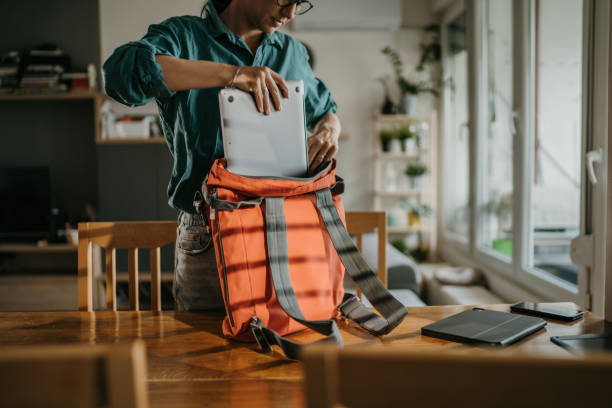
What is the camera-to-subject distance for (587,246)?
65.0 inches

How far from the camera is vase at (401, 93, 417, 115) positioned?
3.77 m

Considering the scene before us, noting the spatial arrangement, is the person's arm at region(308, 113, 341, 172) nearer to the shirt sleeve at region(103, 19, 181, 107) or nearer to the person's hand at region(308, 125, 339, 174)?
the person's hand at region(308, 125, 339, 174)

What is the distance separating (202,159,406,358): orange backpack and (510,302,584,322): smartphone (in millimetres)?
323

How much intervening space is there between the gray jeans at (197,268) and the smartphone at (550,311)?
2.21 feet

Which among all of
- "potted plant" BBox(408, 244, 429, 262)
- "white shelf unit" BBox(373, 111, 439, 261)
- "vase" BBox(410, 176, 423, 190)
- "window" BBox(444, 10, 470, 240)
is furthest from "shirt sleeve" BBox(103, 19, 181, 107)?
"potted plant" BBox(408, 244, 429, 262)

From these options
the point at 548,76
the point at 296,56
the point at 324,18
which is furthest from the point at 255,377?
the point at 324,18

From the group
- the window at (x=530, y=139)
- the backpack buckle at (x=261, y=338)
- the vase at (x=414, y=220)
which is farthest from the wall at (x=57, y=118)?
the backpack buckle at (x=261, y=338)

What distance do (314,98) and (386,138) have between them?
9.15 ft

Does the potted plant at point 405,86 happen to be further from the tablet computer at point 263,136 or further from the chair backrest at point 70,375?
the chair backrest at point 70,375

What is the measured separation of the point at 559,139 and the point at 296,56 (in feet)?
4.90

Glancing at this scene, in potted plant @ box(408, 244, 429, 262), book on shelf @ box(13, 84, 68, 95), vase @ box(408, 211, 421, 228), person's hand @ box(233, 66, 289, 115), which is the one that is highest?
book on shelf @ box(13, 84, 68, 95)

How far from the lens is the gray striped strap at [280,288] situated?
75cm

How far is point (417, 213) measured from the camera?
3840 millimetres

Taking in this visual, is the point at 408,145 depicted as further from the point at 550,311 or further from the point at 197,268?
the point at 197,268
